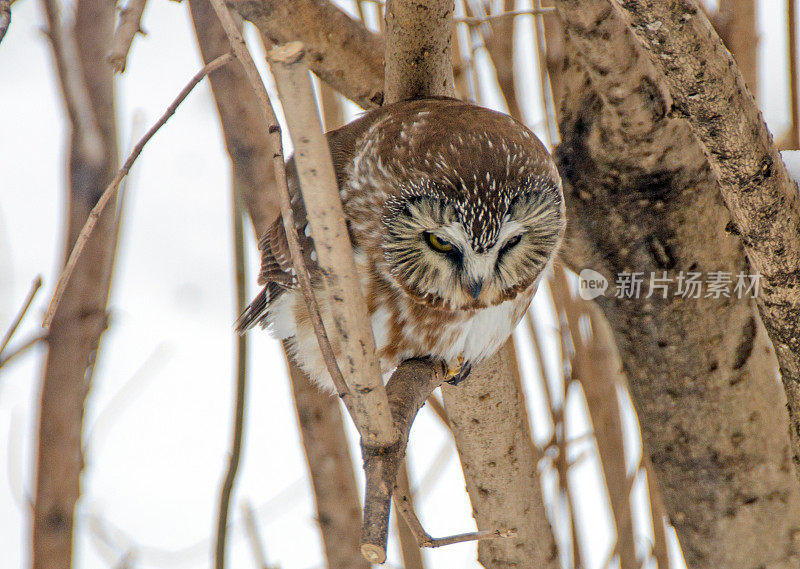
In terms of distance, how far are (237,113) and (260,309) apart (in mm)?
497

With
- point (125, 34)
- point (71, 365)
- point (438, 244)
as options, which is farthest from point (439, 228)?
point (71, 365)

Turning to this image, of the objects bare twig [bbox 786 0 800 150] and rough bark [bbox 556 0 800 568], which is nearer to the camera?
rough bark [bbox 556 0 800 568]

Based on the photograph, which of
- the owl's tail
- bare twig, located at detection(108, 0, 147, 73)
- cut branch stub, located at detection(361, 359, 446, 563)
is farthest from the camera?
the owl's tail

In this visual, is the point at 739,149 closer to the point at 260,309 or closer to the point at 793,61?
the point at 793,61

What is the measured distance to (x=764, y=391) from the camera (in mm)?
1729

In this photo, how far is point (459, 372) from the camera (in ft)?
5.65

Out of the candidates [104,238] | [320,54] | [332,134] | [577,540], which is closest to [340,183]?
[332,134]

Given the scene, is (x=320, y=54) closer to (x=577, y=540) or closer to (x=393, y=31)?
(x=393, y=31)

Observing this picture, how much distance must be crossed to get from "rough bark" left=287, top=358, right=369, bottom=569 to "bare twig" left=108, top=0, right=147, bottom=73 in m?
0.99

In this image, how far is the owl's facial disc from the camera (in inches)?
58.9

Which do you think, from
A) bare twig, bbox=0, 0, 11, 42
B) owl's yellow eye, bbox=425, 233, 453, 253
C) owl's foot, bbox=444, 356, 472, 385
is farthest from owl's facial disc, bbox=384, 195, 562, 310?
bare twig, bbox=0, 0, 11, 42

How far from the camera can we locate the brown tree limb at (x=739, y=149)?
44.6 inches

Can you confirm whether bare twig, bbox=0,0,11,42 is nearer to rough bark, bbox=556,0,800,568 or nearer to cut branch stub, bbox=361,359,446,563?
cut branch stub, bbox=361,359,446,563

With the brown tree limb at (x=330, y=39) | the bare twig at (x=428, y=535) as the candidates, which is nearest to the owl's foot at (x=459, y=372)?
the bare twig at (x=428, y=535)
